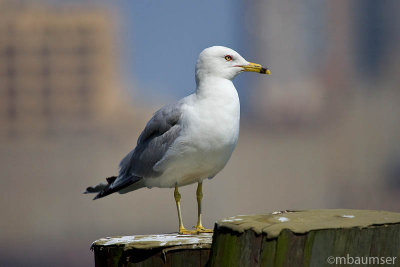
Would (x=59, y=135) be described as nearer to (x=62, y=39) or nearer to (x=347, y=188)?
(x=62, y=39)

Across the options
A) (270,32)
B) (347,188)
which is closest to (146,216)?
A: (347,188)

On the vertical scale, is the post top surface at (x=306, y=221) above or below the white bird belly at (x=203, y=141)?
below

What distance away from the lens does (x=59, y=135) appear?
46844 mm

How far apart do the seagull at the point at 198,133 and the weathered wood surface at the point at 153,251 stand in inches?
14.2

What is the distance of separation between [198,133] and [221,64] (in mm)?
260

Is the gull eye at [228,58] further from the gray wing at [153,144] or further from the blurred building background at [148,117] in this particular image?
the blurred building background at [148,117]

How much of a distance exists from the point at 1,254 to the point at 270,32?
93.8ft

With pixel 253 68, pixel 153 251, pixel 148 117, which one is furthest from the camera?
pixel 148 117

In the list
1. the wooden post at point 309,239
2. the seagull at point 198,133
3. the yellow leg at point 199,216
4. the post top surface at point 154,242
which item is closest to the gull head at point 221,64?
the seagull at point 198,133

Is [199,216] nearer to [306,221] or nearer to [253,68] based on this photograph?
[253,68]

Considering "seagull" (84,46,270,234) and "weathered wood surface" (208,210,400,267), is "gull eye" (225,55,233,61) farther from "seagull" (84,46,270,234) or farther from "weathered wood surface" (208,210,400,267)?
"weathered wood surface" (208,210,400,267)

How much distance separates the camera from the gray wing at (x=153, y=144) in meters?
2.22

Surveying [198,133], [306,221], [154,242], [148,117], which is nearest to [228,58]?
[198,133]

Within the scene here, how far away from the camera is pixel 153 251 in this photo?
162 centimetres
